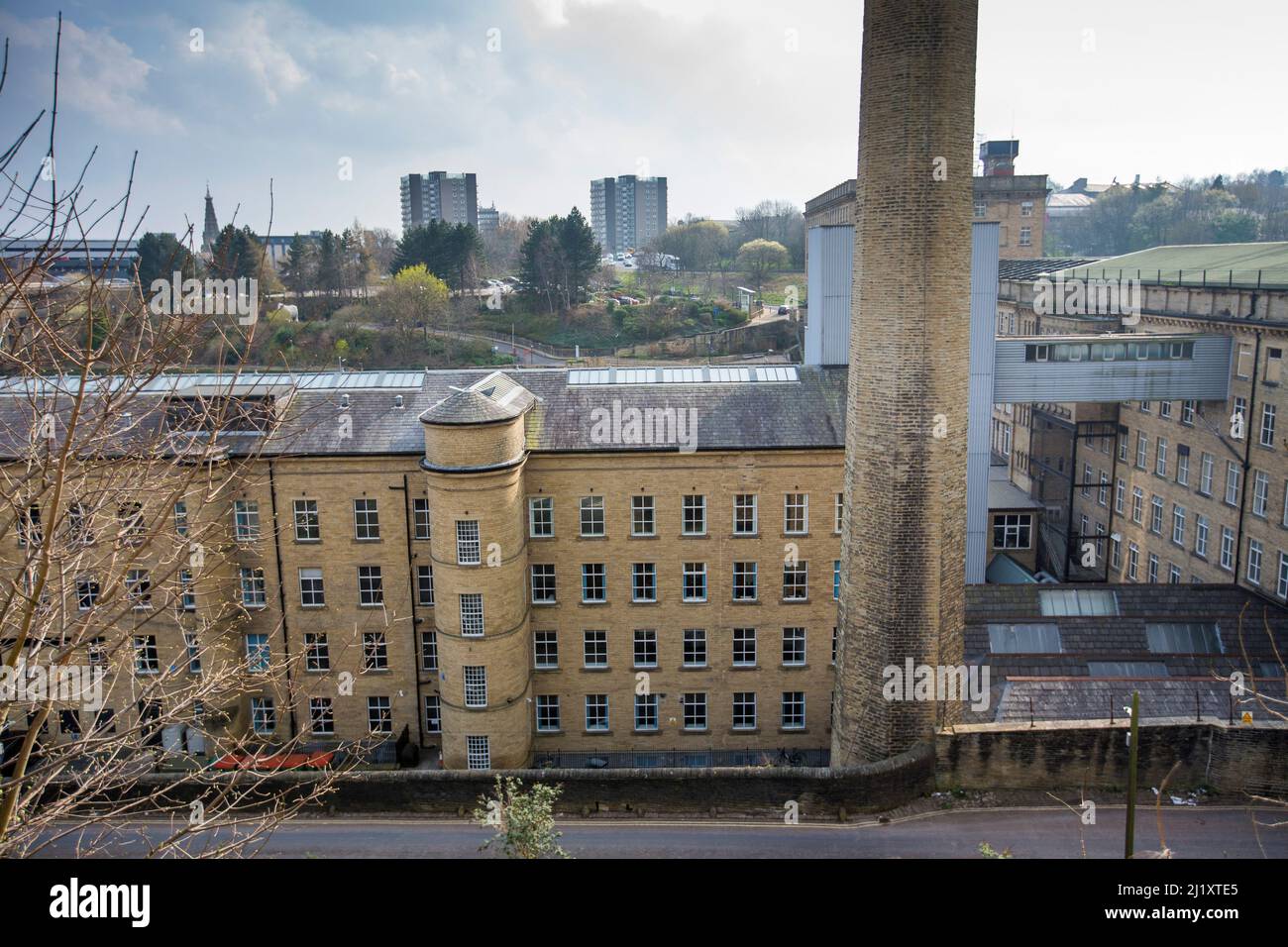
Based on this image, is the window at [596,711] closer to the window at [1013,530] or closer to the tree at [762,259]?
the window at [1013,530]

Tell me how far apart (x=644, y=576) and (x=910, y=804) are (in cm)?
1068

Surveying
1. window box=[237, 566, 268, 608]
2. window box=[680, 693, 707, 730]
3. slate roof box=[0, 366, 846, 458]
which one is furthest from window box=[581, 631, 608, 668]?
window box=[237, 566, 268, 608]

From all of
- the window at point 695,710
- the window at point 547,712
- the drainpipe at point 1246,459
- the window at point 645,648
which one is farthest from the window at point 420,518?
the drainpipe at point 1246,459

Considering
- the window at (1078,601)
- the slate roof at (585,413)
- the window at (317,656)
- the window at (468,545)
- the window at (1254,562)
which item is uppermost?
the slate roof at (585,413)

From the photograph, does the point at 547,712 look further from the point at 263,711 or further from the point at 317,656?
the point at 263,711

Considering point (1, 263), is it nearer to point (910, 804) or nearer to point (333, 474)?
point (910, 804)

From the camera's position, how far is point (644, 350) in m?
77.6

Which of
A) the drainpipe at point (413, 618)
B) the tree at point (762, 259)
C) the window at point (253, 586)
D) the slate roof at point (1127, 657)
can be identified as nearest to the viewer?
the slate roof at point (1127, 657)

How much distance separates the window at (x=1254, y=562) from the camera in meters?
31.6

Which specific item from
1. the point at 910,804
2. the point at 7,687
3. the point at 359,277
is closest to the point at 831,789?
the point at 910,804

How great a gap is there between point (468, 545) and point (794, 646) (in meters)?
10.5

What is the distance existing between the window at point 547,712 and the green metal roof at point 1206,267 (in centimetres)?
2755

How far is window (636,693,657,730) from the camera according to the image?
2909cm

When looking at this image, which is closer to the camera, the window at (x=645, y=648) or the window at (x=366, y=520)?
the window at (x=366, y=520)
